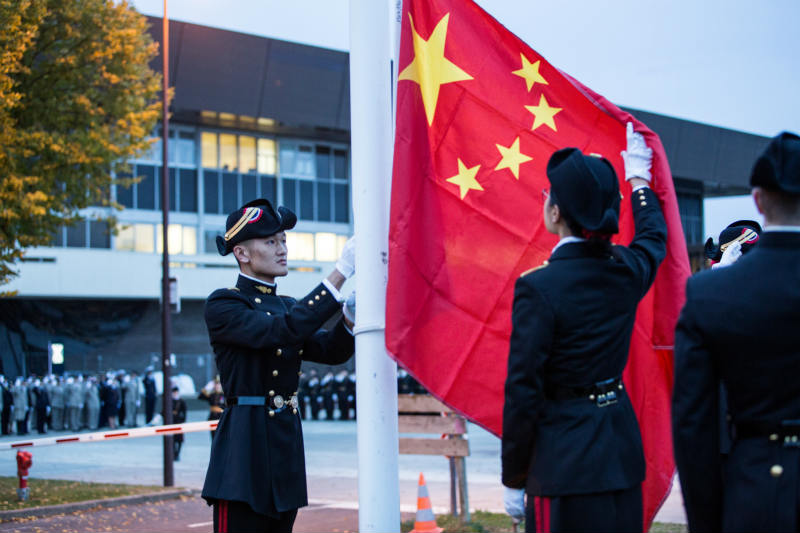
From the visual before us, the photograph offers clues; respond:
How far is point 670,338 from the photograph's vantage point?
4.48 metres

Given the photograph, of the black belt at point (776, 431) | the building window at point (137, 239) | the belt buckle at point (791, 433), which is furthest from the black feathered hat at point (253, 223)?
the building window at point (137, 239)

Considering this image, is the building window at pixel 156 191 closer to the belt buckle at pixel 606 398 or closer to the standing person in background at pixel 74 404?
the standing person in background at pixel 74 404

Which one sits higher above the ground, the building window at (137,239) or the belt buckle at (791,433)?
the building window at (137,239)

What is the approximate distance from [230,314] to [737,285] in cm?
256

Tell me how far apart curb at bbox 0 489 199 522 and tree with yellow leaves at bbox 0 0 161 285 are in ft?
15.2

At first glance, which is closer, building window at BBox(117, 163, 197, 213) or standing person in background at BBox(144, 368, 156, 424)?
standing person in background at BBox(144, 368, 156, 424)

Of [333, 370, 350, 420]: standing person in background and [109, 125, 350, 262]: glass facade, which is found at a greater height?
[109, 125, 350, 262]: glass facade

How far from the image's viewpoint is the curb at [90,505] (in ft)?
38.3

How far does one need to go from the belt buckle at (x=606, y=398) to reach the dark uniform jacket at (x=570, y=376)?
14mm

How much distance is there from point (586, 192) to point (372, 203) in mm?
1021

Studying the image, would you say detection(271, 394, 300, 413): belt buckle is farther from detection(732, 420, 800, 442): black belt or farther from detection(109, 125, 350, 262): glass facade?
detection(109, 125, 350, 262): glass facade

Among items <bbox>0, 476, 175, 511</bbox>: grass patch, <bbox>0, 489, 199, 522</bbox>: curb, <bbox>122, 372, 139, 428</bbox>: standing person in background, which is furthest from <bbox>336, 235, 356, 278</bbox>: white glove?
<bbox>122, 372, 139, 428</bbox>: standing person in background

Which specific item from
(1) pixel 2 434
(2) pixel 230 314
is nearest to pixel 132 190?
(1) pixel 2 434

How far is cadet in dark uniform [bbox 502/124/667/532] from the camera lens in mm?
3439
